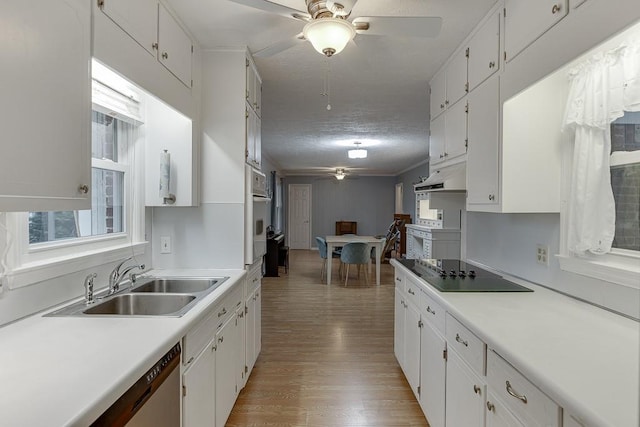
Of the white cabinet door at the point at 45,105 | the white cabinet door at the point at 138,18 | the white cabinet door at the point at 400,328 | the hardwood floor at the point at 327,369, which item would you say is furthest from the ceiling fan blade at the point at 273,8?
the hardwood floor at the point at 327,369

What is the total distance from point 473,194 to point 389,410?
5.02 ft

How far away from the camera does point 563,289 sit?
1781mm

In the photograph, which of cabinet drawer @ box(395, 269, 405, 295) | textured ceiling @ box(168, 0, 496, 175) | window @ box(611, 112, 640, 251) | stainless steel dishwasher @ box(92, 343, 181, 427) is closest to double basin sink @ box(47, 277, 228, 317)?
stainless steel dishwasher @ box(92, 343, 181, 427)

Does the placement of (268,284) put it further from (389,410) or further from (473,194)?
(473,194)

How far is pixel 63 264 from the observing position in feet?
5.15

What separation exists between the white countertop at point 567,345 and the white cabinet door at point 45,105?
146 centimetres

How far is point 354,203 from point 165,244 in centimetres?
937

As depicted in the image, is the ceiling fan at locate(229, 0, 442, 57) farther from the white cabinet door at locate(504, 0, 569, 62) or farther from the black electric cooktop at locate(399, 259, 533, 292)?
the black electric cooktop at locate(399, 259, 533, 292)

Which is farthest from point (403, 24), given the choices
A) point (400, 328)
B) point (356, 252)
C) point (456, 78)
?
point (356, 252)

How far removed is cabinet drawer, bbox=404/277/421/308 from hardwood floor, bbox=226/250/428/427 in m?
0.71

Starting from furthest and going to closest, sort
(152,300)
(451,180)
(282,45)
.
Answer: (451,180)
(282,45)
(152,300)

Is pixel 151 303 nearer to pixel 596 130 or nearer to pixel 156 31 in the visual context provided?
pixel 156 31

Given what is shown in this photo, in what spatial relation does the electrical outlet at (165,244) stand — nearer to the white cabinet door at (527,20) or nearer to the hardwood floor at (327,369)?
A: the hardwood floor at (327,369)

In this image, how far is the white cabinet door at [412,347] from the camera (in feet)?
7.53
